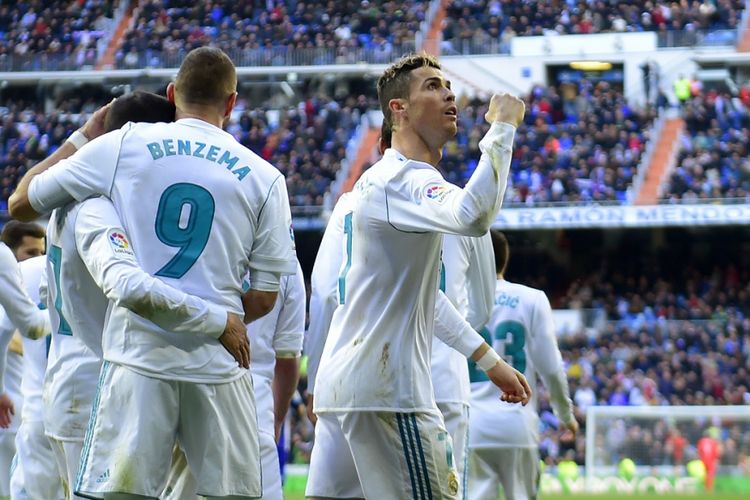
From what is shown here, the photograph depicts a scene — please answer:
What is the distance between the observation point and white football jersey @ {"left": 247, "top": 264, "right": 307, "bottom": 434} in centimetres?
674

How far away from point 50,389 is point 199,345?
850mm

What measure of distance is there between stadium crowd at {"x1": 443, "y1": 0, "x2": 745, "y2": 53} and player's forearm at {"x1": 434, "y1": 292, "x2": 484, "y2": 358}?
98.5 ft

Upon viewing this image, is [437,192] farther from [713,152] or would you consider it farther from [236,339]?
[713,152]

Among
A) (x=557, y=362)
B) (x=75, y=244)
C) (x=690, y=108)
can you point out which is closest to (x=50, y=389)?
(x=75, y=244)

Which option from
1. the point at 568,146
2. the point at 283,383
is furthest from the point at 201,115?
the point at 568,146

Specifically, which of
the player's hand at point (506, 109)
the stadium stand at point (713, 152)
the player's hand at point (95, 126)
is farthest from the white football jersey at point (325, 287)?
the stadium stand at point (713, 152)

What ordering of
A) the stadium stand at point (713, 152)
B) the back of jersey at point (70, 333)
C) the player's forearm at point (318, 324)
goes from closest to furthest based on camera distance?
the back of jersey at point (70, 333) → the player's forearm at point (318, 324) → the stadium stand at point (713, 152)

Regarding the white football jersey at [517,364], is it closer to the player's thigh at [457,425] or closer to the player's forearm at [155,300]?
the player's thigh at [457,425]

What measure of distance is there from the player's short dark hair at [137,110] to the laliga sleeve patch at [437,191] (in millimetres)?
1071

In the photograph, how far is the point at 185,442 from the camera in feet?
15.5

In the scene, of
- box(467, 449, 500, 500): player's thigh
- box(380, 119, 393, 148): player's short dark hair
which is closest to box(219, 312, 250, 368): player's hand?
box(380, 119, 393, 148): player's short dark hair

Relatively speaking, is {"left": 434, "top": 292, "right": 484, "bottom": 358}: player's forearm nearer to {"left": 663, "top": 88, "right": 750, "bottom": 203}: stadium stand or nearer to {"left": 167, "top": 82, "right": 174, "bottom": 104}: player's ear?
{"left": 167, "top": 82, "right": 174, "bottom": 104}: player's ear

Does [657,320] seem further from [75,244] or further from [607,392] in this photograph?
[75,244]

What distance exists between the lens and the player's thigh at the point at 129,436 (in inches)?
180
